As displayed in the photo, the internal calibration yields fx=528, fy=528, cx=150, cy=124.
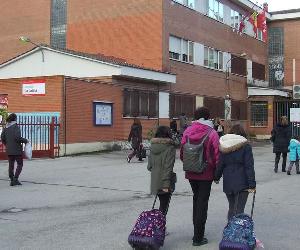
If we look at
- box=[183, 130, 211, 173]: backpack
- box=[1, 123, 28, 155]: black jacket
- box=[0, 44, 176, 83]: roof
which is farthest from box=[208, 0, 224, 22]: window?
box=[183, 130, 211, 173]: backpack

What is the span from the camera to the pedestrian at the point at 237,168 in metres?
6.63

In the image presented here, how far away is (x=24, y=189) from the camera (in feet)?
39.8

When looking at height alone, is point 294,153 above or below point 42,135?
below

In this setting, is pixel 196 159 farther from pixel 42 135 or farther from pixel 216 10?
pixel 216 10

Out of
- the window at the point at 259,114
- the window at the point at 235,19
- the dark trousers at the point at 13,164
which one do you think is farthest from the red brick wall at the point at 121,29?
the dark trousers at the point at 13,164

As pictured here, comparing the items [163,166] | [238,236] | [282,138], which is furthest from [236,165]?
[282,138]

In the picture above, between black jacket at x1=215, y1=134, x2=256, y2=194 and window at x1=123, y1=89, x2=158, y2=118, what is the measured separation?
18.8 m

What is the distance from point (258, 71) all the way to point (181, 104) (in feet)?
47.2

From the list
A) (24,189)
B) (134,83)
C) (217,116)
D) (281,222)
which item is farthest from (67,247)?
(217,116)

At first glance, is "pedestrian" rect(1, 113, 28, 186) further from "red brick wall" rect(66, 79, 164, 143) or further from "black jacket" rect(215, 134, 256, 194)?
"red brick wall" rect(66, 79, 164, 143)

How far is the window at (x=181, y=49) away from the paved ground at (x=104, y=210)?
15.0 m

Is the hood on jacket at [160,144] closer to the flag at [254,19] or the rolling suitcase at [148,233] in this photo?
the rolling suitcase at [148,233]

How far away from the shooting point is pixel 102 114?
931 inches

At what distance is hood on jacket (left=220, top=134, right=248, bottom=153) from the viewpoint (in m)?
6.66
